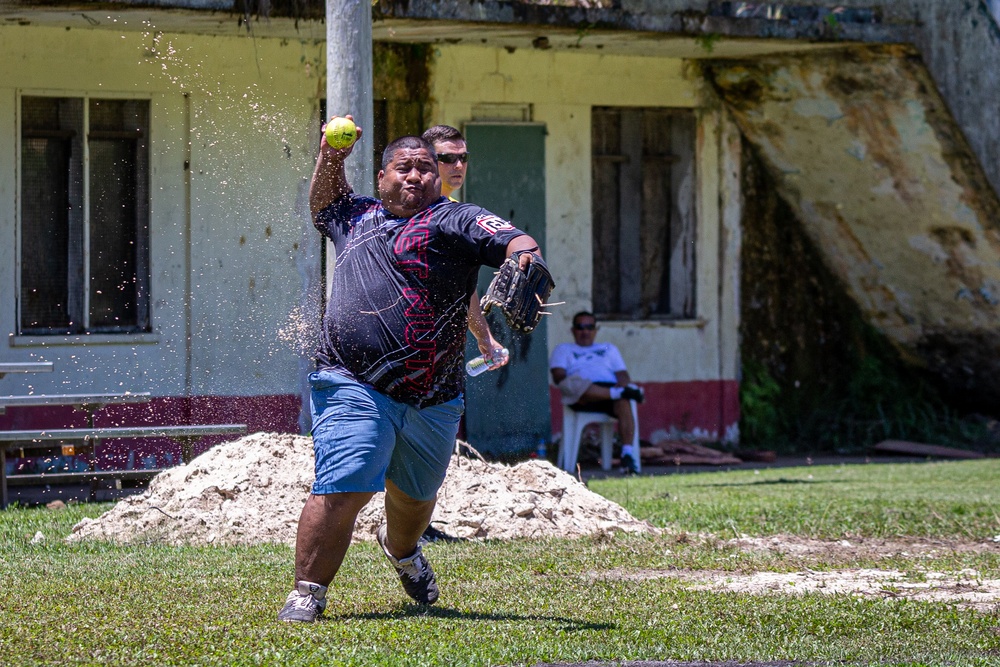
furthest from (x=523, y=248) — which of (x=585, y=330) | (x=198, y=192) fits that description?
(x=585, y=330)

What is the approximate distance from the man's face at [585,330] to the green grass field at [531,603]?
13.7 ft

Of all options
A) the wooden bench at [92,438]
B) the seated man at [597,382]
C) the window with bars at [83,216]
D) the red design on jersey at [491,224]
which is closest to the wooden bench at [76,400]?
the wooden bench at [92,438]

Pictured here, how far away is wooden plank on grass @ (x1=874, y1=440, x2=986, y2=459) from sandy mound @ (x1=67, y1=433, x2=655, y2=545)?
688 cm

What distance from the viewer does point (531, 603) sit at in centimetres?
618

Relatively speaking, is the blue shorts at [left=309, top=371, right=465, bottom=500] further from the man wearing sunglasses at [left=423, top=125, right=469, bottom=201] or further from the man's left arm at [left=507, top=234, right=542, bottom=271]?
the man wearing sunglasses at [left=423, top=125, right=469, bottom=201]

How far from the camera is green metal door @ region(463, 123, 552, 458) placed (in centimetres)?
1367

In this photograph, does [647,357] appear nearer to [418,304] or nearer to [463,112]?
[463,112]

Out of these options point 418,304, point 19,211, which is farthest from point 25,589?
point 19,211

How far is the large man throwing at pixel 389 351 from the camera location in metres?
5.55

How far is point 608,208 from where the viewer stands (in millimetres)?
14852

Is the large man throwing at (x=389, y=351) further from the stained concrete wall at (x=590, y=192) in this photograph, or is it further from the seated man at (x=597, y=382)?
the stained concrete wall at (x=590, y=192)

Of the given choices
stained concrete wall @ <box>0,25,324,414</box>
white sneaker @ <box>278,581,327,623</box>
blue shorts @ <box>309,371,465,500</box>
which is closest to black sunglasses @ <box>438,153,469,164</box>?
blue shorts @ <box>309,371,465,500</box>

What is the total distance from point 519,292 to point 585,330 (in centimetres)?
852

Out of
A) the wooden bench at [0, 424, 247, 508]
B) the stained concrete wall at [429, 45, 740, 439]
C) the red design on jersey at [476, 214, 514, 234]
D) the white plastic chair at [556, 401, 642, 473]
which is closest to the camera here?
Answer: the red design on jersey at [476, 214, 514, 234]
